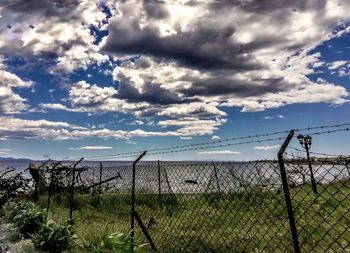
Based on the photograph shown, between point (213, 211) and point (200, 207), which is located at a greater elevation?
point (200, 207)

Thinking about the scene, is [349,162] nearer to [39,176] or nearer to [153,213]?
[153,213]

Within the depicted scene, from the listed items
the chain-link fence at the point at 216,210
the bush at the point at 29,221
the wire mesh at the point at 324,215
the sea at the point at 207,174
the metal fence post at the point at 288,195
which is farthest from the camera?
the bush at the point at 29,221

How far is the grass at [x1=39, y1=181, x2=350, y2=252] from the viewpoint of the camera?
636 centimetres

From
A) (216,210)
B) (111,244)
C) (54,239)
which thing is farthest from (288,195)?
(54,239)

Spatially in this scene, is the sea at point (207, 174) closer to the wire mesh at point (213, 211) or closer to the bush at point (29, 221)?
the wire mesh at point (213, 211)

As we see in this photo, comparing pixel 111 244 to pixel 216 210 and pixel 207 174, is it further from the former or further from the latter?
pixel 207 174

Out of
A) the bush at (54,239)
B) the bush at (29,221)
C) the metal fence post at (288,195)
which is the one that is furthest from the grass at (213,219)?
the metal fence post at (288,195)

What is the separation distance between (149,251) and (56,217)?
457 cm

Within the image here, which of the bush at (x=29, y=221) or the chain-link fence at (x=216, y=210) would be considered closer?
the chain-link fence at (x=216, y=210)

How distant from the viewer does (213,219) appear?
9.02 metres

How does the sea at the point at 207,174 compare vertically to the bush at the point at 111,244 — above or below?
above

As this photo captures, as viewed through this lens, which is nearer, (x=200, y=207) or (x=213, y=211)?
(x=200, y=207)

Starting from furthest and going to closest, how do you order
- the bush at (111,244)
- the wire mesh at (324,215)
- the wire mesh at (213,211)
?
the wire mesh at (213,211), the bush at (111,244), the wire mesh at (324,215)

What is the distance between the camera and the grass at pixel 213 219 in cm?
636
